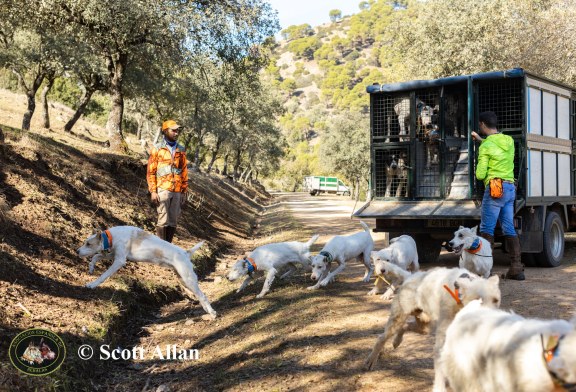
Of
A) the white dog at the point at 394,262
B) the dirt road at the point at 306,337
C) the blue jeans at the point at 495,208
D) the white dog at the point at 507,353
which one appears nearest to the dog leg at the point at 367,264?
the dirt road at the point at 306,337

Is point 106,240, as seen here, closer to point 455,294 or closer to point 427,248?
point 455,294

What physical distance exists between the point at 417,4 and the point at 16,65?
783 inches

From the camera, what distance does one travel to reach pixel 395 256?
8.41 metres

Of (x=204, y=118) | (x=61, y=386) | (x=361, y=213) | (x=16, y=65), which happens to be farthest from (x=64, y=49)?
(x=204, y=118)

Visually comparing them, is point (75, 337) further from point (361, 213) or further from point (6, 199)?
point (361, 213)

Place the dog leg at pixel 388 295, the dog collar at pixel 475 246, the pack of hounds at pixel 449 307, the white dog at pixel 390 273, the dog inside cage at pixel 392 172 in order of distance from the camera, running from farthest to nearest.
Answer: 1. the dog inside cage at pixel 392 172
2. the dog leg at pixel 388 295
3. the dog collar at pixel 475 246
4. the white dog at pixel 390 273
5. the pack of hounds at pixel 449 307

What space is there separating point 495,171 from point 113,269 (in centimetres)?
588

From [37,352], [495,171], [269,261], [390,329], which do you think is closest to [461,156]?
[495,171]

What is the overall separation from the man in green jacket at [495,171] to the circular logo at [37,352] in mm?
6299

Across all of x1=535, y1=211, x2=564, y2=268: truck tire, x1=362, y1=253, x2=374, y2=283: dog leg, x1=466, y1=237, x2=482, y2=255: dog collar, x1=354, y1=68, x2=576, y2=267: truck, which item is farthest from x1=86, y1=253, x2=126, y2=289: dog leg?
x1=535, y1=211, x2=564, y2=268: truck tire

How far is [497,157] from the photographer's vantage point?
8406 mm

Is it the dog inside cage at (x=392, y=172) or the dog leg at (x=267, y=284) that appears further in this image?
the dog inside cage at (x=392, y=172)

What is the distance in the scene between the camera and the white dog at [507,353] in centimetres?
247

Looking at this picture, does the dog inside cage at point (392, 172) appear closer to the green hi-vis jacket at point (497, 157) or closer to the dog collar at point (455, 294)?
the green hi-vis jacket at point (497, 157)
